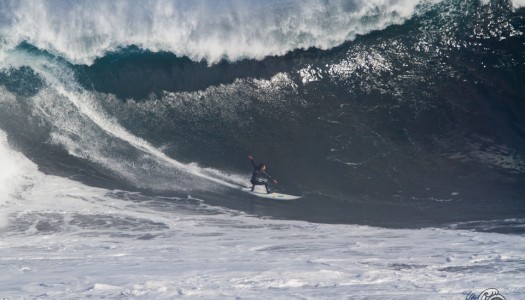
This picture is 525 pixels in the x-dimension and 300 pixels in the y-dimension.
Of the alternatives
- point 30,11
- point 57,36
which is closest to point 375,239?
point 57,36

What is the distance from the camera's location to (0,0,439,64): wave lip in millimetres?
10617

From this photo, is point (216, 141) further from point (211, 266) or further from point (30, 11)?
point (30, 11)

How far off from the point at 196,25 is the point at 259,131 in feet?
8.78

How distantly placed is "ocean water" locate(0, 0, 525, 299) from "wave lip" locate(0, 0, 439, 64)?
0.10ft

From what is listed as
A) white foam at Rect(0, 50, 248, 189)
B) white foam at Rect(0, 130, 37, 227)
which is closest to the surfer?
white foam at Rect(0, 50, 248, 189)

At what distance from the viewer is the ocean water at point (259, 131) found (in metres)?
7.72

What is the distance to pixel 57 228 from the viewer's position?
818cm

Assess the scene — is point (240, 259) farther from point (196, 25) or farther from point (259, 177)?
point (196, 25)

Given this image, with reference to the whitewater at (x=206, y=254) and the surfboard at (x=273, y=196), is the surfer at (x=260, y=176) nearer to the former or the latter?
the surfboard at (x=273, y=196)

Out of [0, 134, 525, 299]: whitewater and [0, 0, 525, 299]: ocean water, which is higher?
[0, 0, 525, 299]: ocean water

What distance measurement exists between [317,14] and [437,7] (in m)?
2.30

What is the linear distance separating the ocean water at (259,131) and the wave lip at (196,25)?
0.03m

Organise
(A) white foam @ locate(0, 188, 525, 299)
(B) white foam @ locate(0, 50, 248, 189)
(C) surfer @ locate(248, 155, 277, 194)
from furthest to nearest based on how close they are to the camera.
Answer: (B) white foam @ locate(0, 50, 248, 189)
(C) surfer @ locate(248, 155, 277, 194)
(A) white foam @ locate(0, 188, 525, 299)

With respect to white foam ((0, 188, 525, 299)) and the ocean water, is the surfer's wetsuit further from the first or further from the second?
white foam ((0, 188, 525, 299))
